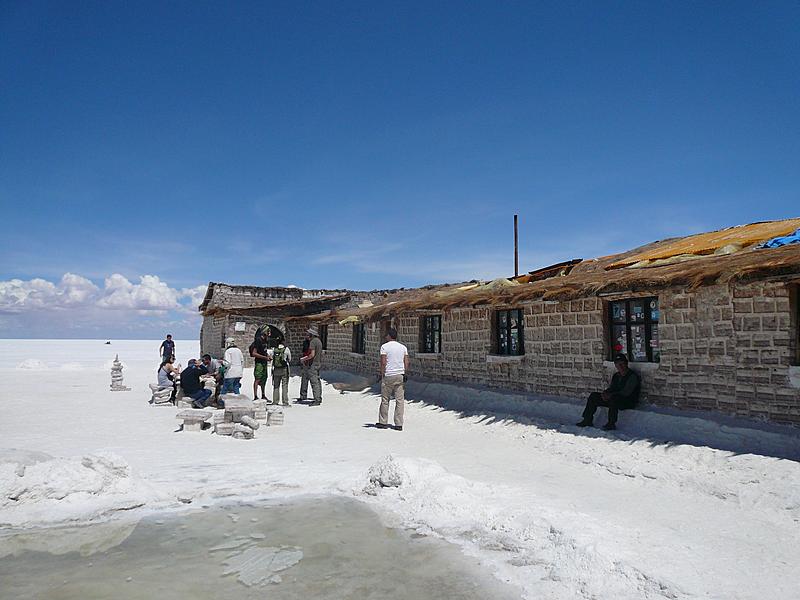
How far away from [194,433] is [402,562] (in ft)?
22.3

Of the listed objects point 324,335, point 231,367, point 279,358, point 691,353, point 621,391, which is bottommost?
point 621,391

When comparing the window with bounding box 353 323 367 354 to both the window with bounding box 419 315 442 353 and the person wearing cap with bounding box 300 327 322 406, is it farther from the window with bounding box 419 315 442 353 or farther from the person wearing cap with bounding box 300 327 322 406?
the person wearing cap with bounding box 300 327 322 406

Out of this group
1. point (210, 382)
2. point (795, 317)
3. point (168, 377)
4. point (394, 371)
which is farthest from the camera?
point (168, 377)

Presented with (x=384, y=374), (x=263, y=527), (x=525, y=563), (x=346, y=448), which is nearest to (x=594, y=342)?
(x=384, y=374)

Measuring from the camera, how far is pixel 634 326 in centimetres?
959

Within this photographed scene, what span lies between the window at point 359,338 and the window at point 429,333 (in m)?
4.90

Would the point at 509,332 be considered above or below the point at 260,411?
above

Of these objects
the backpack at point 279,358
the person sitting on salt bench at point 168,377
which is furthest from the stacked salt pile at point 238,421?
the person sitting on salt bench at point 168,377

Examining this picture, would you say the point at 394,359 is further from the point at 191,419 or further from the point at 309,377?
the point at 309,377

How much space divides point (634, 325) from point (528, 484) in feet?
13.8

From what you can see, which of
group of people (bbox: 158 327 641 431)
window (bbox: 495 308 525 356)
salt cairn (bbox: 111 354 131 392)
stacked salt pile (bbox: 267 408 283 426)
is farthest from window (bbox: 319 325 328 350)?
stacked salt pile (bbox: 267 408 283 426)

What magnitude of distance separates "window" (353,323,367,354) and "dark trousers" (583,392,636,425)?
1179 cm

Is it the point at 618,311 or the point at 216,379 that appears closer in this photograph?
the point at 618,311

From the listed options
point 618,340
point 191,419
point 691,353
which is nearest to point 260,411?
point 191,419
